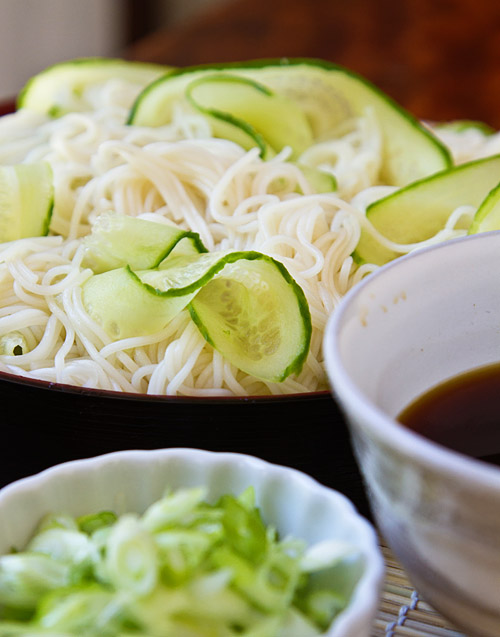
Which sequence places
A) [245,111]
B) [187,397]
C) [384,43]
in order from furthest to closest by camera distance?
[384,43] < [245,111] < [187,397]

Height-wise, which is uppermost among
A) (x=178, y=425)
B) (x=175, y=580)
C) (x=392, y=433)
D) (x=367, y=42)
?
(x=392, y=433)

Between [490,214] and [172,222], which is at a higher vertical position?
[490,214]

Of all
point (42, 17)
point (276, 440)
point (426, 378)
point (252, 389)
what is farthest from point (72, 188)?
point (42, 17)

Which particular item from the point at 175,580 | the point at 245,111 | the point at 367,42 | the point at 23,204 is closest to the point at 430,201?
the point at 245,111

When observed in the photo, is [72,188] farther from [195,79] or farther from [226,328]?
[226,328]

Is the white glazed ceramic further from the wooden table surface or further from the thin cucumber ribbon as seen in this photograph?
the wooden table surface

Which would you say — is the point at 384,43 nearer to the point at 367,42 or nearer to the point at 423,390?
the point at 367,42
